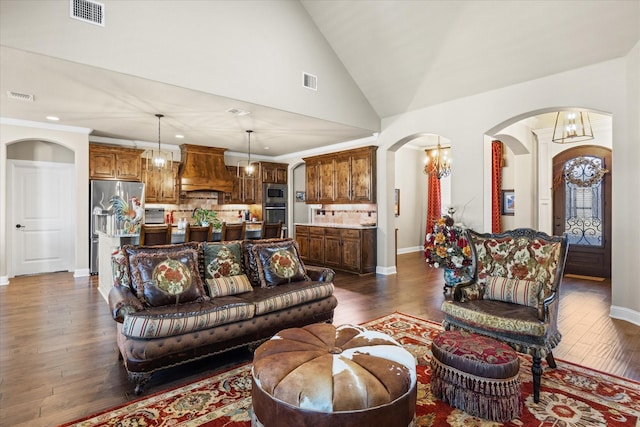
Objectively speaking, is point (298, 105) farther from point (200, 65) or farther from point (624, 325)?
point (624, 325)

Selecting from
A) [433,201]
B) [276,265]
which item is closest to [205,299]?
[276,265]

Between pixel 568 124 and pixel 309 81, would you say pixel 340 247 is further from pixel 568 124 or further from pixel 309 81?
pixel 568 124

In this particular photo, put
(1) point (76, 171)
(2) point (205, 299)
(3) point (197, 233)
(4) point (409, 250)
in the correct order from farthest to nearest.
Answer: (4) point (409, 250) → (1) point (76, 171) → (3) point (197, 233) → (2) point (205, 299)

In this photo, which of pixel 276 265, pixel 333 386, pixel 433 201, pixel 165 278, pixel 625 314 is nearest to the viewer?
pixel 333 386

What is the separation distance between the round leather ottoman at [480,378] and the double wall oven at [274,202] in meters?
7.42

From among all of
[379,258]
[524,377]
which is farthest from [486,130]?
[524,377]

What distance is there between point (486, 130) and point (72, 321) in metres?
6.08

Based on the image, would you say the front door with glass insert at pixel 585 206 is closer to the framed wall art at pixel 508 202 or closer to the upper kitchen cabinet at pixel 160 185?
the framed wall art at pixel 508 202

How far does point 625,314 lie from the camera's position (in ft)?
13.0

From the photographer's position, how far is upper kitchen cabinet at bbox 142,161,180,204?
7566 millimetres

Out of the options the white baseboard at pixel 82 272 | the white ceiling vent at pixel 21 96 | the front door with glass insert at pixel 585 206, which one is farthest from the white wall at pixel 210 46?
the white baseboard at pixel 82 272

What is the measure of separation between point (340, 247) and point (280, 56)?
12.5 ft

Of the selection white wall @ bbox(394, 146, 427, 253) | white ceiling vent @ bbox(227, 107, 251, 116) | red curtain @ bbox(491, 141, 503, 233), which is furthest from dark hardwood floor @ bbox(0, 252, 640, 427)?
white wall @ bbox(394, 146, 427, 253)

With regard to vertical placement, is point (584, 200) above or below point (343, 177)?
below
